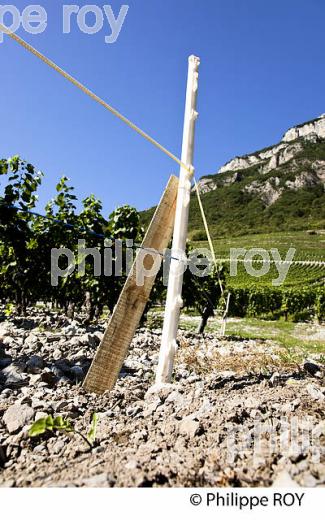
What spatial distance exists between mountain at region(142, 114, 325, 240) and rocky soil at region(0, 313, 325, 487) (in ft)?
355

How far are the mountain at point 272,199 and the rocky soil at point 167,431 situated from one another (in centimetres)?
10830

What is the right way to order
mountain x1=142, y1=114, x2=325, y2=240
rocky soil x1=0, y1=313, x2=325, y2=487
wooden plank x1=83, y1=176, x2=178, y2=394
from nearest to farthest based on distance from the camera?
rocky soil x1=0, y1=313, x2=325, y2=487 → wooden plank x1=83, y1=176, x2=178, y2=394 → mountain x1=142, y1=114, x2=325, y2=240

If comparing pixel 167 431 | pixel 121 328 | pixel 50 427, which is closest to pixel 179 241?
pixel 121 328

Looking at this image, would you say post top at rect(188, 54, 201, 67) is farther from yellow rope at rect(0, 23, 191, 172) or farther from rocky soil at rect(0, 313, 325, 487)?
rocky soil at rect(0, 313, 325, 487)

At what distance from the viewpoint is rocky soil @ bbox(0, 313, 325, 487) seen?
6.85ft

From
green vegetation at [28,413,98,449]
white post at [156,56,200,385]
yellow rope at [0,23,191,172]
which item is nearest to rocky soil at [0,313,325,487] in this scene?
green vegetation at [28,413,98,449]

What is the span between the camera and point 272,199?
15850cm

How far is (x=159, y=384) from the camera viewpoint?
3.73 metres

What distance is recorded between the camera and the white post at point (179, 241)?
3719 mm

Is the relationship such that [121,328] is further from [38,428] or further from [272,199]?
[272,199]

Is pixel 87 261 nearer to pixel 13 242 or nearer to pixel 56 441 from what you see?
pixel 13 242

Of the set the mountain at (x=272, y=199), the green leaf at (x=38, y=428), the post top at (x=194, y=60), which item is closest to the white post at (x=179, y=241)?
the post top at (x=194, y=60)

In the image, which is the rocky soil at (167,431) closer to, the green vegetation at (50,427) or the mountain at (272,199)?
the green vegetation at (50,427)
